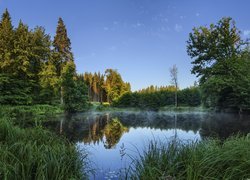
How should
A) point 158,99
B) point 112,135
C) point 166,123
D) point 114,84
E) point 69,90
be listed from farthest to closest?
point 114,84 → point 158,99 → point 69,90 → point 166,123 → point 112,135

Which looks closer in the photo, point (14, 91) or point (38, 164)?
point (38, 164)

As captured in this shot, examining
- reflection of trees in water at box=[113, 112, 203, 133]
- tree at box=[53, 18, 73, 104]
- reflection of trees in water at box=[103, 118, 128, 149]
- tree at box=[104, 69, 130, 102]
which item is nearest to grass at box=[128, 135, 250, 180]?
reflection of trees in water at box=[103, 118, 128, 149]

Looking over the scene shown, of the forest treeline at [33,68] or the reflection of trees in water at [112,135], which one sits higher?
the forest treeline at [33,68]

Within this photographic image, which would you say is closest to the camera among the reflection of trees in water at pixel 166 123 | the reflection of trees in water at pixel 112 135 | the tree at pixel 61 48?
the reflection of trees in water at pixel 112 135

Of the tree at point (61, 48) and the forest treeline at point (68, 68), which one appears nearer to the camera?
the forest treeline at point (68, 68)

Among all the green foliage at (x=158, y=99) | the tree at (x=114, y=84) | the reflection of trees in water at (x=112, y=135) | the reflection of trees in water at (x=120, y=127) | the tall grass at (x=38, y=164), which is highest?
the tree at (x=114, y=84)

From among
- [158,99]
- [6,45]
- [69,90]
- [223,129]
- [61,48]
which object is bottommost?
[223,129]

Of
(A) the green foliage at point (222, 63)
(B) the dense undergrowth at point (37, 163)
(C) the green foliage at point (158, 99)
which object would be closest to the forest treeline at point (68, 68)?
(A) the green foliage at point (222, 63)

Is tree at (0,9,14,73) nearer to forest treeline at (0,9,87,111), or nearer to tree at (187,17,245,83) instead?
forest treeline at (0,9,87,111)

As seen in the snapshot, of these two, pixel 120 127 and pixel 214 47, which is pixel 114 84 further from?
pixel 120 127

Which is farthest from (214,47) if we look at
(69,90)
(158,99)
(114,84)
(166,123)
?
(114,84)

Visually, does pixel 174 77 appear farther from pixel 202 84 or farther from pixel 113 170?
pixel 113 170

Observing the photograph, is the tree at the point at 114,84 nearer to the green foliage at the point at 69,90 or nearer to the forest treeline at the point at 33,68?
the forest treeline at the point at 33,68

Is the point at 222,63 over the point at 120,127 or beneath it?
over
